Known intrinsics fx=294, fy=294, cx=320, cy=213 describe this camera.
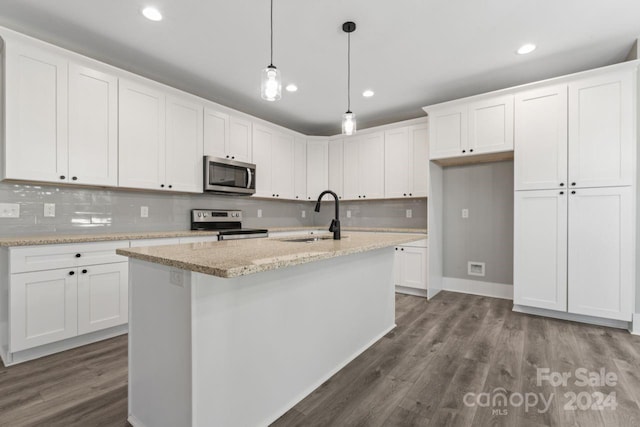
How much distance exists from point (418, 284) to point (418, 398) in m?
2.24

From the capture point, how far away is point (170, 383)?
1250mm

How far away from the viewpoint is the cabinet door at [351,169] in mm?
4676

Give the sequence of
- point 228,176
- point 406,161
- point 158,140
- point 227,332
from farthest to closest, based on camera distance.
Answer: point 406,161
point 228,176
point 158,140
point 227,332

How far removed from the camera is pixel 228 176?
3.69 m

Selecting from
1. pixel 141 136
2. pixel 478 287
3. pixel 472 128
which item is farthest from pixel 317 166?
pixel 478 287

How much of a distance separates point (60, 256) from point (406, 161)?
12.8 ft

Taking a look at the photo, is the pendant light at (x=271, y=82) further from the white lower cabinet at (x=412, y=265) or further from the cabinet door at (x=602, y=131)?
the cabinet door at (x=602, y=131)

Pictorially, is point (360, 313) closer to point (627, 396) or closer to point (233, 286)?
point (233, 286)

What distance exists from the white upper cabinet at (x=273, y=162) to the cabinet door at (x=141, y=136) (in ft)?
4.28

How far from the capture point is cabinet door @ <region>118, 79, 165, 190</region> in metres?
2.82

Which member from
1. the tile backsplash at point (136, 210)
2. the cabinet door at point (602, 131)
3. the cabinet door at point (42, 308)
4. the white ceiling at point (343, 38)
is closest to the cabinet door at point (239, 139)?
the white ceiling at point (343, 38)

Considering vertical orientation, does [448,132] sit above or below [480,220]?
above

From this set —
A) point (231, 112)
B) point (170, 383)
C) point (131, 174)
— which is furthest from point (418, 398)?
point (231, 112)

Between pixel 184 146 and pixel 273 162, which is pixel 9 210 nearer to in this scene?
pixel 184 146
